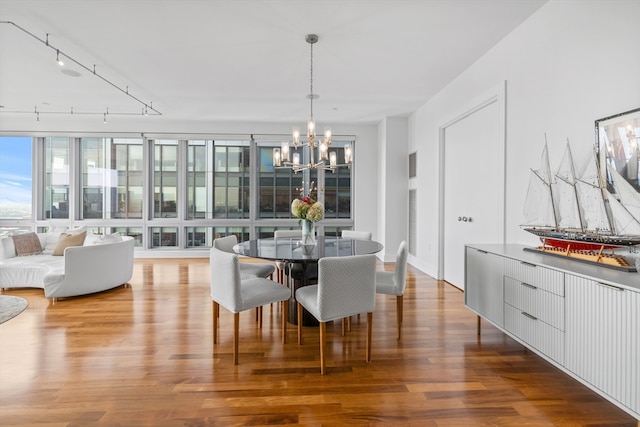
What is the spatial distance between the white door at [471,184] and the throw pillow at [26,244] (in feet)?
19.4

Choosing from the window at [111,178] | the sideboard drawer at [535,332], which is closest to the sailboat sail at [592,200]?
the sideboard drawer at [535,332]

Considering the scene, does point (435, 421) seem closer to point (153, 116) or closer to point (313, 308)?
point (313, 308)

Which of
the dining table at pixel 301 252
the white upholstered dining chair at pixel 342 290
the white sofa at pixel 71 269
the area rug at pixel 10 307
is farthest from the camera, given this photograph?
the white sofa at pixel 71 269

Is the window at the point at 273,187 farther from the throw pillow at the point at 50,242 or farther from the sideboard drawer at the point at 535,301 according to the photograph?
the sideboard drawer at the point at 535,301

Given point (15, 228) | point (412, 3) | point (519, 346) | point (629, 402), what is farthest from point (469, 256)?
point (15, 228)

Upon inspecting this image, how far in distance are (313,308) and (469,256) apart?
1462 millimetres

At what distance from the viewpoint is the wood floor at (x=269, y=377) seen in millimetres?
1736

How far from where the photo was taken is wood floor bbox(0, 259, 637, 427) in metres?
1.74

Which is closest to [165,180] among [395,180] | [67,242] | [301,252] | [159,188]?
[159,188]

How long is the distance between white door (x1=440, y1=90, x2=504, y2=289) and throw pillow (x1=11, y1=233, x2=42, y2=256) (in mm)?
5917

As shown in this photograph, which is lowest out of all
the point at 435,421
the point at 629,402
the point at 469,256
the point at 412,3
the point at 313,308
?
the point at 435,421

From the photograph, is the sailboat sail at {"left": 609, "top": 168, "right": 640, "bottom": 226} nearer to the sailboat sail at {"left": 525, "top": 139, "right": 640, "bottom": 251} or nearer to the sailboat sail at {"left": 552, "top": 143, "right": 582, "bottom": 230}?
the sailboat sail at {"left": 525, "top": 139, "right": 640, "bottom": 251}

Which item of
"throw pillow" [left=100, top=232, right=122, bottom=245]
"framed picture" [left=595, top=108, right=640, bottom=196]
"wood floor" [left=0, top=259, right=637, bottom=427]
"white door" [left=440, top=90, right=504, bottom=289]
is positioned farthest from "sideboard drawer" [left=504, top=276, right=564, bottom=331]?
"throw pillow" [left=100, top=232, right=122, bottom=245]

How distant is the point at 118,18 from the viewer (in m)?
2.84
